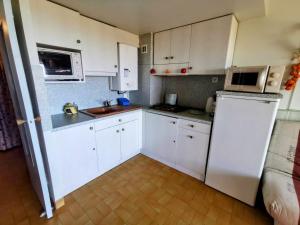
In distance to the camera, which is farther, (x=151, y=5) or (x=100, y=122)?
(x=100, y=122)

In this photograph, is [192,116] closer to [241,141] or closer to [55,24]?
[241,141]

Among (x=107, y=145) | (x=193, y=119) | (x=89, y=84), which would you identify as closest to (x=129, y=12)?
(x=89, y=84)

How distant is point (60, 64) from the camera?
1.65 metres

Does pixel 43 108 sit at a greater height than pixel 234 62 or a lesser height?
lesser

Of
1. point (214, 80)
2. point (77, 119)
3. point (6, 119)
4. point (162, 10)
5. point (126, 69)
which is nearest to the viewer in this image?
point (162, 10)

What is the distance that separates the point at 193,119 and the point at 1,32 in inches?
82.3

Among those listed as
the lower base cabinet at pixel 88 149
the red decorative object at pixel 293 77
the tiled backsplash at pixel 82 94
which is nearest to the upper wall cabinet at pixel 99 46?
the tiled backsplash at pixel 82 94

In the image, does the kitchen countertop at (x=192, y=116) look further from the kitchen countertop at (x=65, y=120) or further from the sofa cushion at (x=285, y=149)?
the kitchen countertop at (x=65, y=120)

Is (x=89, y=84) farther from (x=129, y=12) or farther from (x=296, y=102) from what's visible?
(x=296, y=102)

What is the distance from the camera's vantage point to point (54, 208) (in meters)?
1.59

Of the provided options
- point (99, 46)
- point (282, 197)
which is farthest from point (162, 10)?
point (282, 197)

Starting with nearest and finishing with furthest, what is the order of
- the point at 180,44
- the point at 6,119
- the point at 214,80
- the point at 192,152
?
the point at 192,152 → the point at 180,44 → the point at 214,80 → the point at 6,119

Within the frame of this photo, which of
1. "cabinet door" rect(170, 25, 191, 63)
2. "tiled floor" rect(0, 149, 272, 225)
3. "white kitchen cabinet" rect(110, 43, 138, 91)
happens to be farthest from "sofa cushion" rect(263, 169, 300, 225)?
"white kitchen cabinet" rect(110, 43, 138, 91)

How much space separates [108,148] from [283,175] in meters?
2.03
